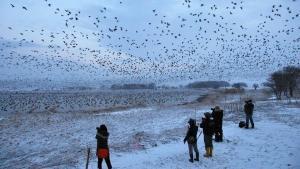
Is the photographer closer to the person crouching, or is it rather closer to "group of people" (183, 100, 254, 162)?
"group of people" (183, 100, 254, 162)

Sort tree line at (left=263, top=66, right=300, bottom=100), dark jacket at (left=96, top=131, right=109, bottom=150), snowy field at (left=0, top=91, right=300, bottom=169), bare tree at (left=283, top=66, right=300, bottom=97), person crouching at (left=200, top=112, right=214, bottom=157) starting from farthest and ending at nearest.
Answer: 1. bare tree at (left=283, top=66, right=300, bottom=97)
2. tree line at (left=263, top=66, right=300, bottom=100)
3. person crouching at (left=200, top=112, right=214, bottom=157)
4. snowy field at (left=0, top=91, right=300, bottom=169)
5. dark jacket at (left=96, top=131, right=109, bottom=150)

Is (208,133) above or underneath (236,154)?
above

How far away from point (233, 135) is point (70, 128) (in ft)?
50.5

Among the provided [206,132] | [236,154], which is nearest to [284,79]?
[236,154]

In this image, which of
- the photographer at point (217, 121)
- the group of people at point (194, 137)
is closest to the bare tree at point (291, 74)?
the photographer at point (217, 121)

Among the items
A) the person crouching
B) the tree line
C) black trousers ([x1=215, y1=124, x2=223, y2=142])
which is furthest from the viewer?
the tree line

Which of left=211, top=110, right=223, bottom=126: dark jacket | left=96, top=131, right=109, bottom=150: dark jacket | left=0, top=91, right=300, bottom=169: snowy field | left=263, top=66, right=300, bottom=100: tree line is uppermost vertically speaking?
left=263, top=66, right=300, bottom=100: tree line

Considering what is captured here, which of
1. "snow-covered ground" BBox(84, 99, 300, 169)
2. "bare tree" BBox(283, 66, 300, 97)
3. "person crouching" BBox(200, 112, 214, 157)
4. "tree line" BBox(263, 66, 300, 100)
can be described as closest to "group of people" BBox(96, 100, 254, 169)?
"person crouching" BBox(200, 112, 214, 157)

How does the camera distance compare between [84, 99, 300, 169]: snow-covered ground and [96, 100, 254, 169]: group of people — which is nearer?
[96, 100, 254, 169]: group of people

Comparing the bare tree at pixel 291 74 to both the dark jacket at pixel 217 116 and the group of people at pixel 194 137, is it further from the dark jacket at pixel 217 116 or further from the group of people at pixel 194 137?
the group of people at pixel 194 137

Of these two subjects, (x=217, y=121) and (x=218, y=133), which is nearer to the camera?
(x=217, y=121)

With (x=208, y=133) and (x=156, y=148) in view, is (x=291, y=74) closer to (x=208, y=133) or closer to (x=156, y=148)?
(x=156, y=148)

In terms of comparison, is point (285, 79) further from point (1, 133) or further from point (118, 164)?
point (118, 164)

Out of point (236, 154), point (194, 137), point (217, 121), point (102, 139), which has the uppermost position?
point (217, 121)
